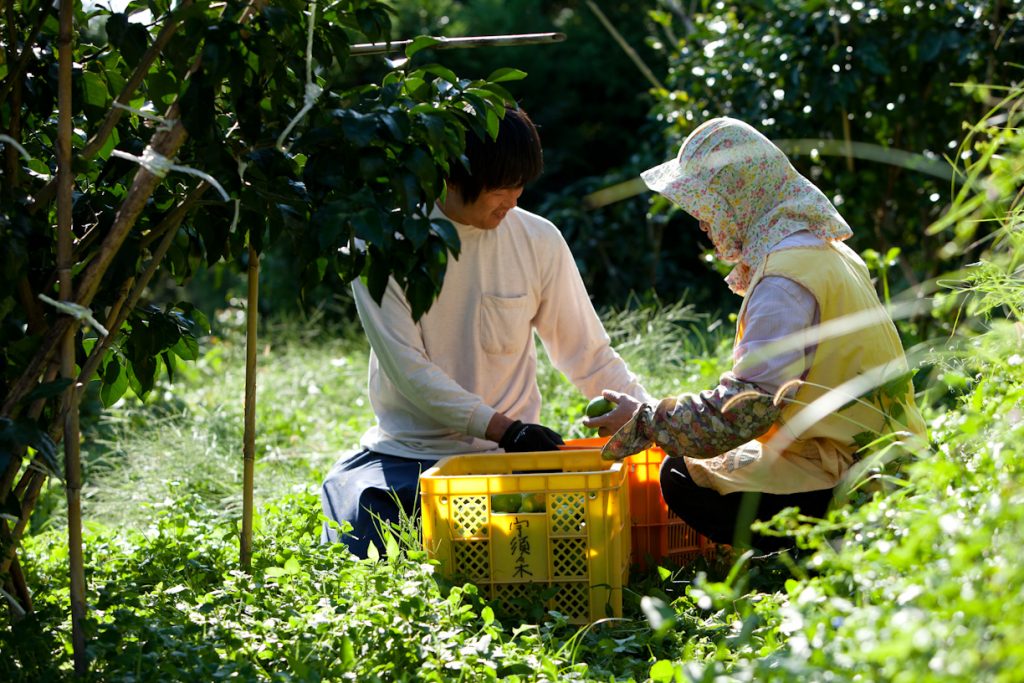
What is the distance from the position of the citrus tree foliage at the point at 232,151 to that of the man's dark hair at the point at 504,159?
0.65 m

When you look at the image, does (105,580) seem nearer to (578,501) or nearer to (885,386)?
(578,501)

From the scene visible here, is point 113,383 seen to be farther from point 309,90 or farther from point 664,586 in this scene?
point 664,586

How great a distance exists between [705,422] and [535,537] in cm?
49

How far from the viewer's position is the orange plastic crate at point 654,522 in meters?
3.39

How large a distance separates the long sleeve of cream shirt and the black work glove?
0.29ft

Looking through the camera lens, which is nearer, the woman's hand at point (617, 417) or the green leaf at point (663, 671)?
the green leaf at point (663, 671)

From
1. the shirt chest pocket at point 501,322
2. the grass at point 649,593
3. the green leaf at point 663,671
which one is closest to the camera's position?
the grass at point 649,593

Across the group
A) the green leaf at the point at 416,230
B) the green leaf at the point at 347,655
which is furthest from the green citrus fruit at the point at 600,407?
the green leaf at the point at 347,655

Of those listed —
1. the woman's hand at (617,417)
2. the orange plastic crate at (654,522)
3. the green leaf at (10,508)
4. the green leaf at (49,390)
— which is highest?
the green leaf at (49,390)

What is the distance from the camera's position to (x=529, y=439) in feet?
10.7

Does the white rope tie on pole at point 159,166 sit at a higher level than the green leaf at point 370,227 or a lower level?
higher

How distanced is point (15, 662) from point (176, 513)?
1351 mm

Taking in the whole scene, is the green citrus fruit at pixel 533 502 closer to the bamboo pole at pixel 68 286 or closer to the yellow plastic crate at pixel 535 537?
the yellow plastic crate at pixel 535 537

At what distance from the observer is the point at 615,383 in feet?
A: 12.2
